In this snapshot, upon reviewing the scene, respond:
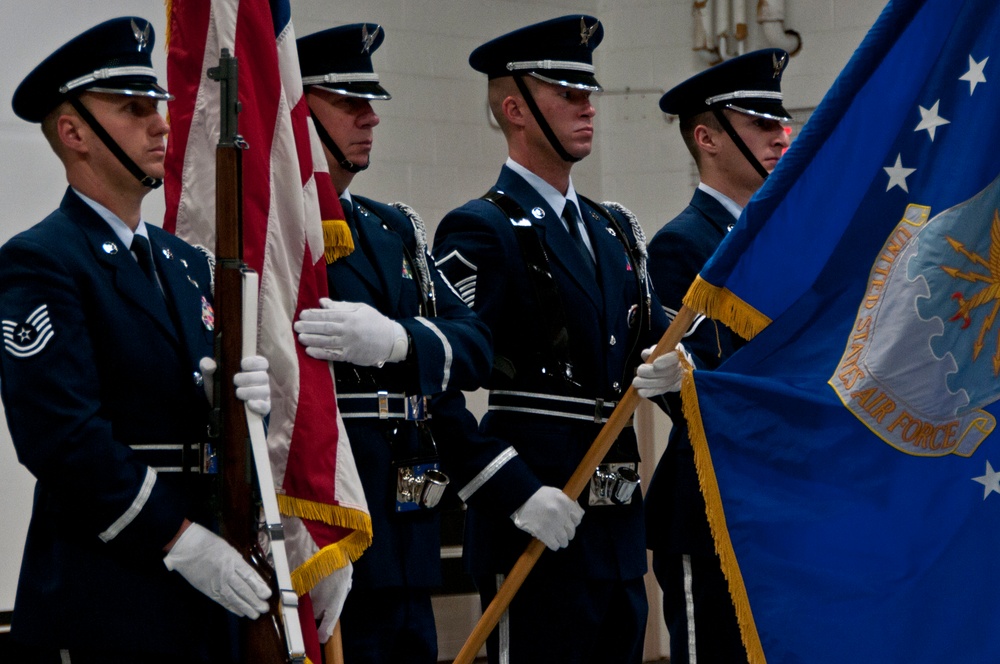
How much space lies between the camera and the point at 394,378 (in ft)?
9.23

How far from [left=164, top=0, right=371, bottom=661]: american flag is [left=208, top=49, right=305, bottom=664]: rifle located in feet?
0.48

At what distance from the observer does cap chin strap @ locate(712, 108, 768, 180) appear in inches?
146

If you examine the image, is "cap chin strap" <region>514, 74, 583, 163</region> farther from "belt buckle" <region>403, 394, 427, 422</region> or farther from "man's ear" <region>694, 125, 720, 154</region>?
"belt buckle" <region>403, 394, 427, 422</region>

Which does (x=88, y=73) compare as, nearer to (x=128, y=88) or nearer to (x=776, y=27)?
(x=128, y=88)

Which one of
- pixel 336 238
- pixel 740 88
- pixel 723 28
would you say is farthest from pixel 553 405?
pixel 723 28

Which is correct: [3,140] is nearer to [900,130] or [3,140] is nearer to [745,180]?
[745,180]

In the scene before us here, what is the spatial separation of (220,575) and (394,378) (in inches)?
25.5

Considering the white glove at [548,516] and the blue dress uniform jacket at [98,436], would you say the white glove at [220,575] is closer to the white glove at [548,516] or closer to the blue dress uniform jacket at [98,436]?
the blue dress uniform jacket at [98,436]

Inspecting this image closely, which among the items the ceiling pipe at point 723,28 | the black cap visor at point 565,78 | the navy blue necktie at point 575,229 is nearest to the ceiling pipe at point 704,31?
the ceiling pipe at point 723,28

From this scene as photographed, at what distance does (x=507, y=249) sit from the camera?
125 inches

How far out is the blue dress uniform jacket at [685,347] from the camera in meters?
3.35

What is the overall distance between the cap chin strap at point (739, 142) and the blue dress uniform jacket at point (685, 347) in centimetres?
16

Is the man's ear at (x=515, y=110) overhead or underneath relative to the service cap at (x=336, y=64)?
underneath

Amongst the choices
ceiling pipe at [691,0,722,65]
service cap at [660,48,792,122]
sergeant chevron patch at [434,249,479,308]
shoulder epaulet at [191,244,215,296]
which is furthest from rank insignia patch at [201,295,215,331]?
ceiling pipe at [691,0,722,65]
